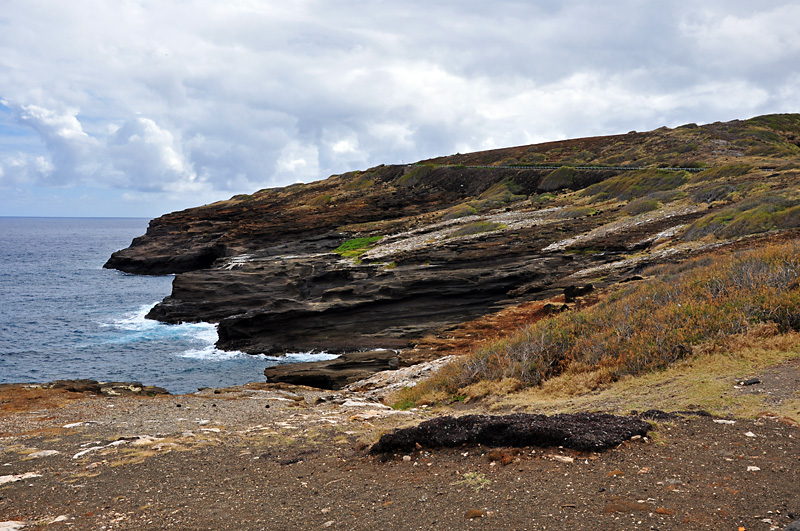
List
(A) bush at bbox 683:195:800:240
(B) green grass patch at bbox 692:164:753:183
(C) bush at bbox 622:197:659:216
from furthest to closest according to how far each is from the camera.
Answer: (B) green grass patch at bbox 692:164:753:183 → (C) bush at bbox 622:197:659:216 → (A) bush at bbox 683:195:800:240

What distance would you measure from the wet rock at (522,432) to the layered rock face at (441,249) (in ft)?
46.3

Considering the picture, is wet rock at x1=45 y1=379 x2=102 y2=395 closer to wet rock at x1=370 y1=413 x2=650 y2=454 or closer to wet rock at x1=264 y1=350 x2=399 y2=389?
wet rock at x1=264 y1=350 x2=399 y2=389

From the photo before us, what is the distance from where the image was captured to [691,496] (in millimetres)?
5746

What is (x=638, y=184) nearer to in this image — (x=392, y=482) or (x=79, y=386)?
(x=79, y=386)

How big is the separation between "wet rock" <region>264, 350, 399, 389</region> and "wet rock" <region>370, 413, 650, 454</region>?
42.7ft

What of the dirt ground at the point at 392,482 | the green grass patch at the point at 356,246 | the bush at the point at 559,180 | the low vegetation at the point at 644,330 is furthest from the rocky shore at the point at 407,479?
Answer: the bush at the point at 559,180

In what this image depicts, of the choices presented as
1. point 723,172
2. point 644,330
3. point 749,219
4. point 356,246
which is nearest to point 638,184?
point 723,172

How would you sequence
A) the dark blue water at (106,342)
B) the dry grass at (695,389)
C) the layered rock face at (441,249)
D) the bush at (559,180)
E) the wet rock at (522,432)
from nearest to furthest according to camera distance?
the wet rock at (522,432) < the dry grass at (695,389) < the dark blue water at (106,342) < the layered rock face at (441,249) < the bush at (559,180)

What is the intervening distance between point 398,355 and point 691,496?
19.2 metres

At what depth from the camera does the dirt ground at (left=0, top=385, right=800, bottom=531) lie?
566 cm

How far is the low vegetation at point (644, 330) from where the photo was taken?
11648 mm

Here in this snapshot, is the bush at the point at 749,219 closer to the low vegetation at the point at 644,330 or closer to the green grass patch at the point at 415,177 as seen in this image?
the low vegetation at the point at 644,330

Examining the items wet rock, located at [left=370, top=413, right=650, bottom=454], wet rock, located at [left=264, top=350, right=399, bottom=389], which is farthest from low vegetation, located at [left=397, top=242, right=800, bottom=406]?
wet rock, located at [left=264, top=350, right=399, bottom=389]

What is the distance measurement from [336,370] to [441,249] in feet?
62.3
